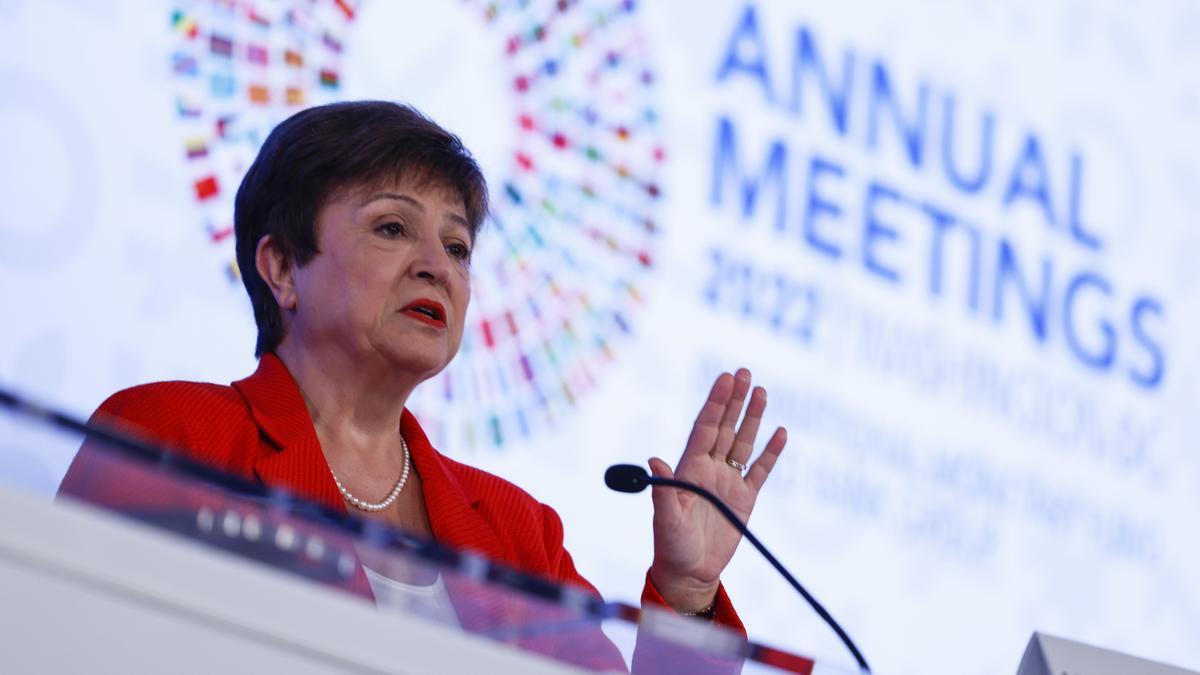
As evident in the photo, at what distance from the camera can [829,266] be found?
8.74 feet

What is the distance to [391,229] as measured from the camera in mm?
1673

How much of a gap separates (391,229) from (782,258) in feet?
3.51

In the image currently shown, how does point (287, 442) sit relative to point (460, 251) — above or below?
below

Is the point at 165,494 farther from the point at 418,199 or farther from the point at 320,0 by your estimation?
the point at 320,0

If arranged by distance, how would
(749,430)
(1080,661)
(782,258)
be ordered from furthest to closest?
(782,258) < (749,430) < (1080,661)

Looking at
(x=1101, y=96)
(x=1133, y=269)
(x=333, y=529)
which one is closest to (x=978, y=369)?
(x=1133, y=269)

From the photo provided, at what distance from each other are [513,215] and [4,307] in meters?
0.75

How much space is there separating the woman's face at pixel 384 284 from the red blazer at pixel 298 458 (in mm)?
80

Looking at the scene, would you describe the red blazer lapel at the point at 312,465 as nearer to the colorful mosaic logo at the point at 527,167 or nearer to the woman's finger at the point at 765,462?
the woman's finger at the point at 765,462

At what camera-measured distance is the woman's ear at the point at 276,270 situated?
1.68 m

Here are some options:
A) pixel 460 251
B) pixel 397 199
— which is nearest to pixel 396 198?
pixel 397 199

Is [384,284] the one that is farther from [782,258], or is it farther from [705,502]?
[782,258]

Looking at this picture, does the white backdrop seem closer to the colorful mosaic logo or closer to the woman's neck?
the colorful mosaic logo

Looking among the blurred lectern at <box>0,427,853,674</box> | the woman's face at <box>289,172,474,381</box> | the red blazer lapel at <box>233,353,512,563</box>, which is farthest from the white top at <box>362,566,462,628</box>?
the woman's face at <box>289,172,474,381</box>
